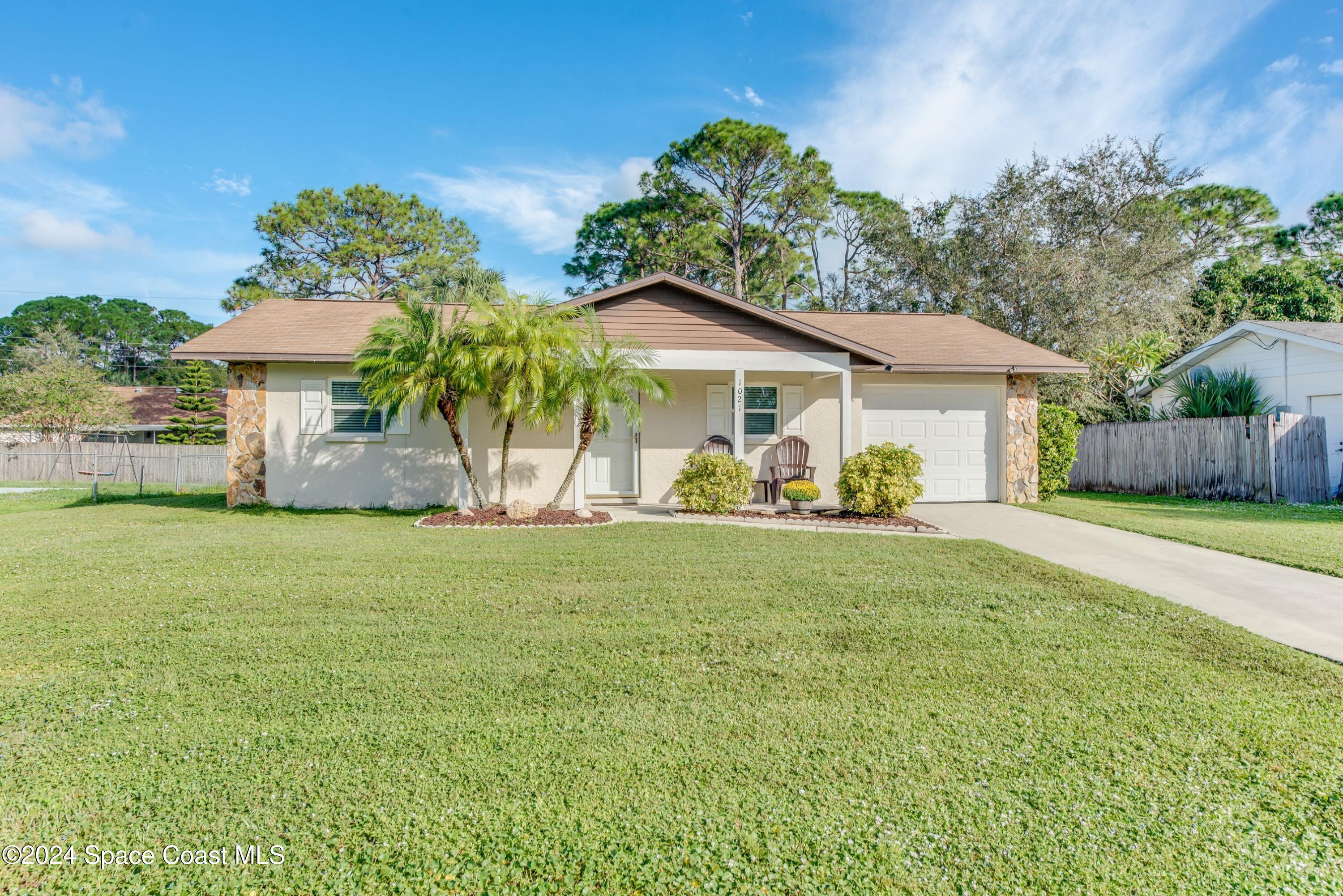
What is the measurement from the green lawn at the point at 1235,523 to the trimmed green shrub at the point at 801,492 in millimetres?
4001

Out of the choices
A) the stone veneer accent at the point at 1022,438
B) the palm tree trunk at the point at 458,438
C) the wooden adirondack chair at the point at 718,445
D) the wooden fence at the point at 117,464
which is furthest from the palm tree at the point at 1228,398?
the wooden fence at the point at 117,464

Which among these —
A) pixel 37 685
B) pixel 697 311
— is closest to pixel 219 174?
pixel 697 311

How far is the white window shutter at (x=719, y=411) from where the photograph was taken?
Answer: 11891 mm

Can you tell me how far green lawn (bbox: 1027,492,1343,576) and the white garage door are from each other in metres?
1.15

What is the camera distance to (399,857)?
2.31 m

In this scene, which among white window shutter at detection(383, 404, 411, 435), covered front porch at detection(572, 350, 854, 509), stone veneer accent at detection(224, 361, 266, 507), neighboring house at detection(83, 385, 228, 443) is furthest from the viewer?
neighboring house at detection(83, 385, 228, 443)

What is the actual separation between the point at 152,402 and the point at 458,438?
3233 centimetres

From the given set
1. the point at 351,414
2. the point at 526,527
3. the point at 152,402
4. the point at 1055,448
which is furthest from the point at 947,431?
the point at 152,402

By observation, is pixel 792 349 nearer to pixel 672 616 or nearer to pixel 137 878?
pixel 672 616

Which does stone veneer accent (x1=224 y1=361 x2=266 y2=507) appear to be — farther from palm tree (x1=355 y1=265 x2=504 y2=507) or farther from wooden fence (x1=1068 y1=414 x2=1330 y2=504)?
wooden fence (x1=1068 y1=414 x2=1330 y2=504)

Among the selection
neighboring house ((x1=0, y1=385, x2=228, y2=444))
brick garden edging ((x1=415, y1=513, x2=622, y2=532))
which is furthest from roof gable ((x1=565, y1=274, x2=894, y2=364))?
neighboring house ((x1=0, y1=385, x2=228, y2=444))

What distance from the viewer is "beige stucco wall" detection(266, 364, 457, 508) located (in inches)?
442

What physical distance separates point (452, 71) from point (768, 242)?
13102 millimetres

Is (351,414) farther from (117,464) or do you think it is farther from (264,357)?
(117,464)
